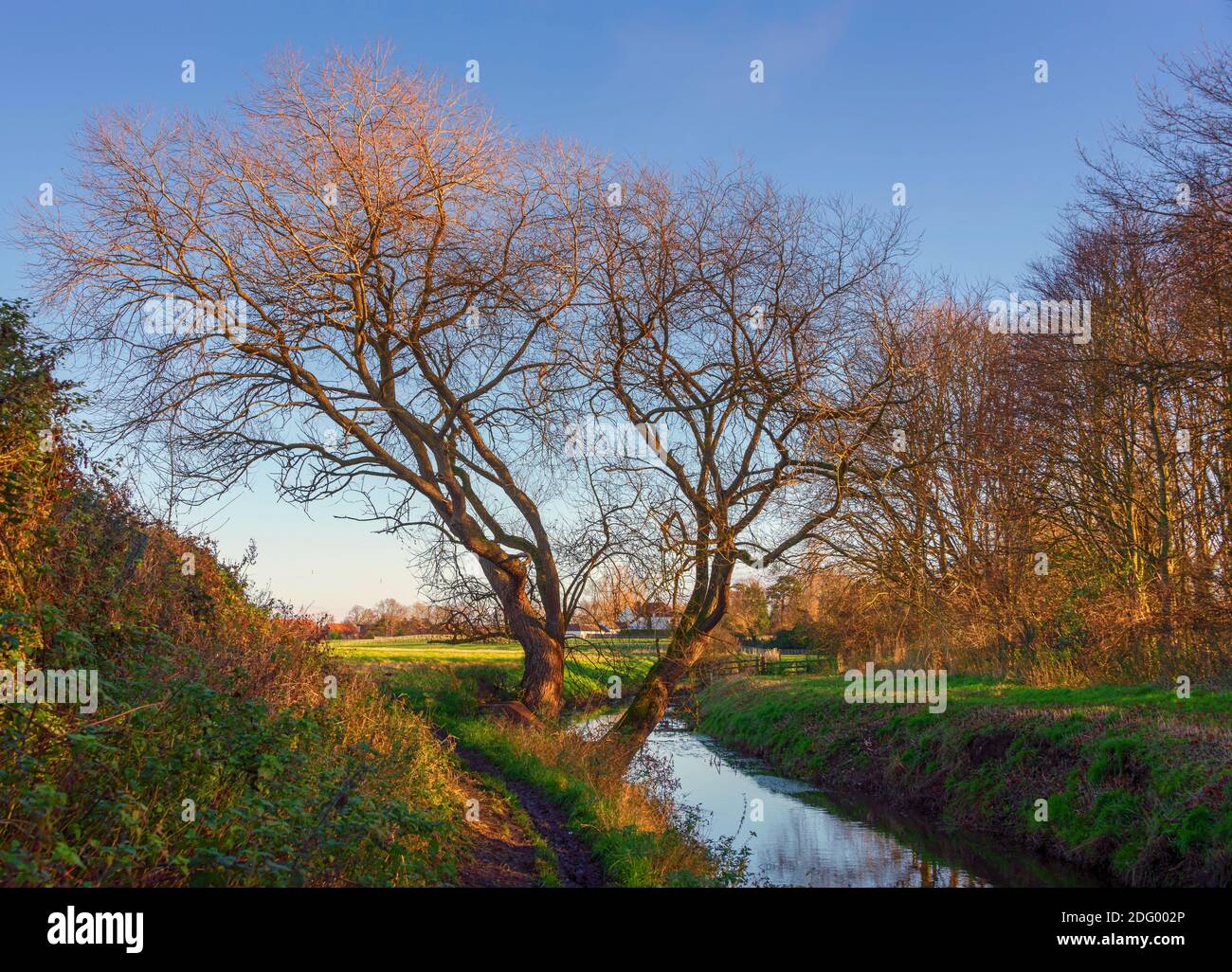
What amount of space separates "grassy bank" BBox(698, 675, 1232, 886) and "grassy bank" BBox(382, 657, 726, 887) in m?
5.02

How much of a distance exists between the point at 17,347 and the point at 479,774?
8594 millimetres

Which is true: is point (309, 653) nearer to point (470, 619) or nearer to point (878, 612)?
point (470, 619)

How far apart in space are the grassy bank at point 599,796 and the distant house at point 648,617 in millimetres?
2134

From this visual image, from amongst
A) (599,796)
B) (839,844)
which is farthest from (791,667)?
(599,796)

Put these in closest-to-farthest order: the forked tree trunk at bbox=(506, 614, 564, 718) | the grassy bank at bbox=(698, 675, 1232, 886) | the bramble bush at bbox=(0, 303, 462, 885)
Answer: the bramble bush at bbox=(0, 303, 462, 885) < the grassy bank at bbox=(698, 675, 1232, 886) < the forked tree trunk at bbox=(506, 614, 564, 718)

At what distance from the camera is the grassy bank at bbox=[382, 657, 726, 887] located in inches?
343

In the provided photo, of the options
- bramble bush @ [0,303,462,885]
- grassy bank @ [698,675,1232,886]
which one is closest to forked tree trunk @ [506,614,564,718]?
bramble bush @ [0,303,462,885]

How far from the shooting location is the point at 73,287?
12461 millimetres
